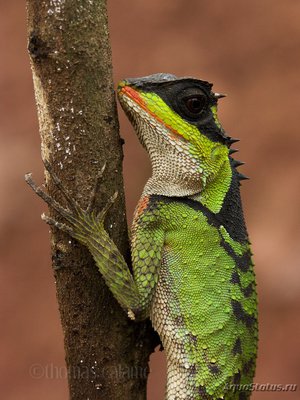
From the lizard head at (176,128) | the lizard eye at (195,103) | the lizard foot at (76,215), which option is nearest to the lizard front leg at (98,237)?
the lizard foot at (76,215)

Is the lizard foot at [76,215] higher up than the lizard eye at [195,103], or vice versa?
the lizard eye at [195,103]

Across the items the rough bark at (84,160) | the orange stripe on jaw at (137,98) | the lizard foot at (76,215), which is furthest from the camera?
the orange stripe on jaw at (137,98)

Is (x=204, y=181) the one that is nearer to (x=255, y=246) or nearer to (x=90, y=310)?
(x=90, y=310)

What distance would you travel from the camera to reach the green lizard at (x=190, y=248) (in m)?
3.27

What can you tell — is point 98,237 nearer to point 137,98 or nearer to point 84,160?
point 84,160

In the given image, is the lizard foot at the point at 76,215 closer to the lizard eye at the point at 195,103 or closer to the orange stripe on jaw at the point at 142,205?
the orange stripe on jaw at the point at 142,205

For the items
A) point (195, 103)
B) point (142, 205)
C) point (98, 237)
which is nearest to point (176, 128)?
point (195, 103)

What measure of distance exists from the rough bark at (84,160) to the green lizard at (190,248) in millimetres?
161

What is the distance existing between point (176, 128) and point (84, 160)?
1.83 feet

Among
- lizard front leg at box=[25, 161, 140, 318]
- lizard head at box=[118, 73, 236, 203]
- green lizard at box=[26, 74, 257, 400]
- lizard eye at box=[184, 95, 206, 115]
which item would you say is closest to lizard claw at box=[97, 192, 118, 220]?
lizard front leg at box=[25, 161, 140, 318]

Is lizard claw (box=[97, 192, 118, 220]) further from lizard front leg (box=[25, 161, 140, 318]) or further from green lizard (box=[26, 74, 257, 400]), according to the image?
green lizard (box=[26, 74, 257, 400])

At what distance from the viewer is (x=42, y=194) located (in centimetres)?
300

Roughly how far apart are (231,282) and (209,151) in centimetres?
61

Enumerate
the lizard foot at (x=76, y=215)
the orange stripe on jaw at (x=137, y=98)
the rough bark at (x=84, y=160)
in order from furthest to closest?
the orange stripe on jaw at (x=137, y=98) < the lizard foot at (x=76, y=215) < the rough bark at (x=84, y=160)
